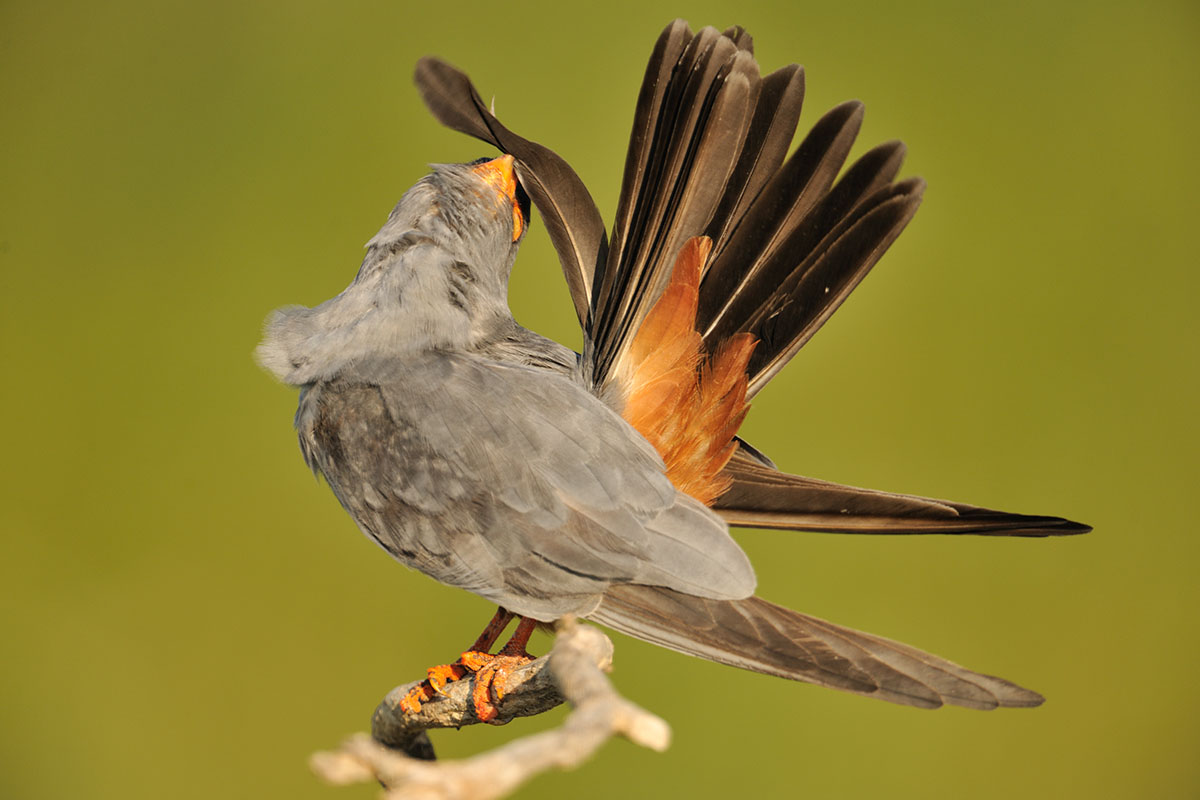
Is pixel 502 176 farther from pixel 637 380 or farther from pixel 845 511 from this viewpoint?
pixel 845 511

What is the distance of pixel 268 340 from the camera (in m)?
1.25

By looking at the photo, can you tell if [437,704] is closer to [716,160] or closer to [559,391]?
[559,391]

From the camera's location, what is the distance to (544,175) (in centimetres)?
124

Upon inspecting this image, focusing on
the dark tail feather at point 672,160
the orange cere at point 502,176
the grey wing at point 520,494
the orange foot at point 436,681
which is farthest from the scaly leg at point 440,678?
the orange cere at point 502,176

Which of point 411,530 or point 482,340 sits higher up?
point 482,340

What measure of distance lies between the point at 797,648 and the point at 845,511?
22 cm

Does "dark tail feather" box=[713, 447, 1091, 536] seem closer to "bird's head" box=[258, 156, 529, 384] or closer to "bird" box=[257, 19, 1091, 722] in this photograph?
"bird" box=[257, 19, 1091, 722]

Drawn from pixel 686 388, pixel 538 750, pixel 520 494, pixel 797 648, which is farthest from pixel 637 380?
pixel 538 750

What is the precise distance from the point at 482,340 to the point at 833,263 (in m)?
0.46

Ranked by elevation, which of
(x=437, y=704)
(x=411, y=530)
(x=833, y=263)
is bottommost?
(x=437, y=704)

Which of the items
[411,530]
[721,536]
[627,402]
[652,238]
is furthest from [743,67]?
[411,530]

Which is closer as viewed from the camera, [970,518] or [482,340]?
[970,518]

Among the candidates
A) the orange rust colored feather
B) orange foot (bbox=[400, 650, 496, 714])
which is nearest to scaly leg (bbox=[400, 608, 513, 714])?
orange foot (bbox=[400, 650, 496, 714])

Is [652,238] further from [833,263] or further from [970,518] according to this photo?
[970,518]
